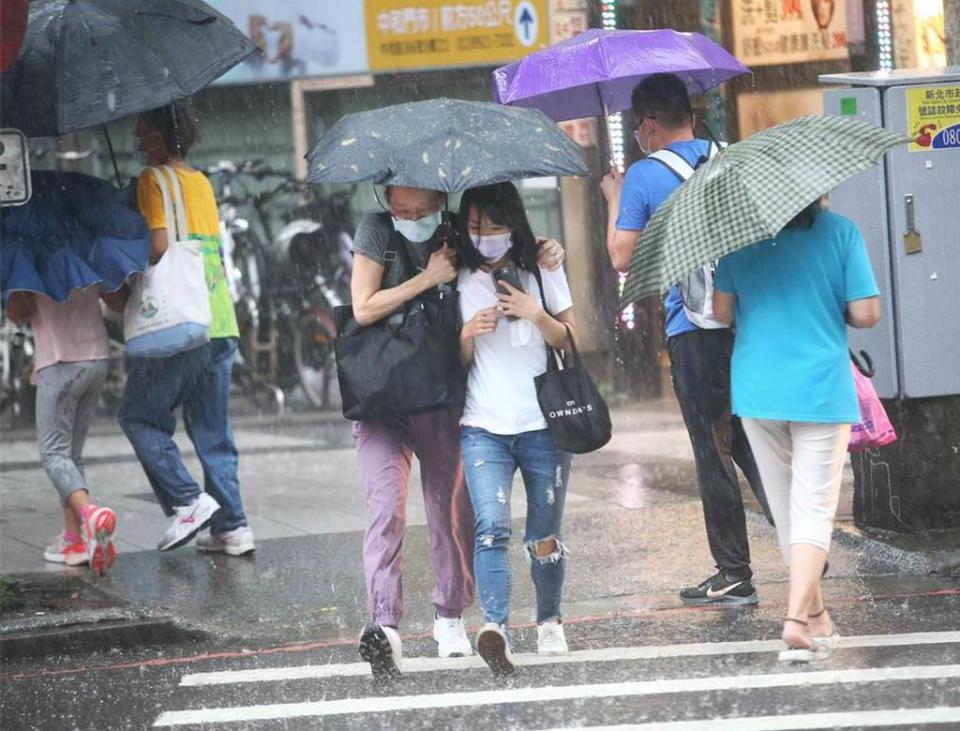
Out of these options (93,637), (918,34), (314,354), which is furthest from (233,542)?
(918,34)

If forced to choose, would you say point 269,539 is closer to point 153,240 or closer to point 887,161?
point 153,240

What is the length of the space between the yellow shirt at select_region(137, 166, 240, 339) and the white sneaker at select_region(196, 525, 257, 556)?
979 mm

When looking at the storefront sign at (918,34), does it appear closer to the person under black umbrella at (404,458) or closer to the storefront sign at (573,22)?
the storefront sign at (573,22)

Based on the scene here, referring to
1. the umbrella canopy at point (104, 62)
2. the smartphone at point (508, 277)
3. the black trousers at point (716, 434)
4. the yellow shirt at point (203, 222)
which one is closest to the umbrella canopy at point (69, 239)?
the yellow shirt at point (203, 222)

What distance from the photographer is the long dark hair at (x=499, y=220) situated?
6.30 meters

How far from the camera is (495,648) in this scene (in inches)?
240

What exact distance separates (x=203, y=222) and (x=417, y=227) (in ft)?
7.99

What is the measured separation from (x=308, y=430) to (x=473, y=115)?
8712mm

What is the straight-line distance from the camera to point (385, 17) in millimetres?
16109

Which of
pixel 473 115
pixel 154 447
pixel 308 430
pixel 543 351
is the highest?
pixel 473 115

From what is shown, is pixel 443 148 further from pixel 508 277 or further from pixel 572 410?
pixel 572 410

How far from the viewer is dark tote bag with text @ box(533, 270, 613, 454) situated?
6.22 metres

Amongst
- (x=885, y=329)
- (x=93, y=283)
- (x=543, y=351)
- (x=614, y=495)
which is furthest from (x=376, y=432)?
(x=614, y=495)

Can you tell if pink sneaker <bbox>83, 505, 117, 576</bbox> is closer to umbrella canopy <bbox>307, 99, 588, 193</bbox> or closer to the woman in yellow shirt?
the woman in yellow shirt
